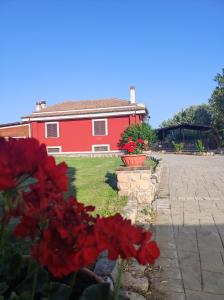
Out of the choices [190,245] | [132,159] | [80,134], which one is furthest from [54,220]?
[80,134]

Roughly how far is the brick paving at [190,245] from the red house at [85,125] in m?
18.2

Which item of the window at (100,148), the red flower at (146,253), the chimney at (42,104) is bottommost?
the red flower at (146,253)

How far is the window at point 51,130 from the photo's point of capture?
27.8m

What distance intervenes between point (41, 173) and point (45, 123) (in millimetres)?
27611

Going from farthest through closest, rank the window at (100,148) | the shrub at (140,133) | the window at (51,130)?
1. the window at (51,130)
2. the window at (100,148)
3. the shrub at (140,133)

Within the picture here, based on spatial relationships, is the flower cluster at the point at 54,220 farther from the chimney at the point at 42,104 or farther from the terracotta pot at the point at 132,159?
the chimney at the point at 42,104

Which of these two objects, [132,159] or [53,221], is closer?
[53,221]

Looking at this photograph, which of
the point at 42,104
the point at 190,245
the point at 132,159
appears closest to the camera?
the point at 190,245

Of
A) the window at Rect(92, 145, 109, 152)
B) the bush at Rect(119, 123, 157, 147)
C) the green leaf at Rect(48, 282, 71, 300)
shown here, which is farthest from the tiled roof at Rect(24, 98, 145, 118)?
the green leaf at Rect(48, 282, 71, 300)

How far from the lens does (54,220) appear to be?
104 cm

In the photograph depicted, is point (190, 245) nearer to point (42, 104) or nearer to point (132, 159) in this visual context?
point (132, 159)

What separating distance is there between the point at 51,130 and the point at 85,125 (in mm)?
2976

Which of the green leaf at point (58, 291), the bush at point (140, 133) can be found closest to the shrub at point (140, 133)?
the bush at point (140, 133)

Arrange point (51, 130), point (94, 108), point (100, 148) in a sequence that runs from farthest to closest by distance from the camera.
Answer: point (51, 130) < point (94, 108) < point (100, 148)
